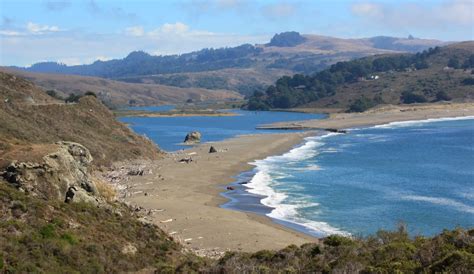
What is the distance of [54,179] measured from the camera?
3158 cm

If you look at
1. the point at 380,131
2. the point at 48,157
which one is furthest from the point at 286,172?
the point at 380,131

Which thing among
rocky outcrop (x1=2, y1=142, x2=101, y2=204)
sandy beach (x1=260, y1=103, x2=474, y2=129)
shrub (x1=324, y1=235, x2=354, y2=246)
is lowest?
sandy beach (x1=260, y1=103, x2=474, y2=129)

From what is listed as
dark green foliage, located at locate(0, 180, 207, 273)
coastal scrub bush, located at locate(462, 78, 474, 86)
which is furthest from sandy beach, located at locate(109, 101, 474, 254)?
coastal scrub bush, located at locate(462, 78, 474, 86)

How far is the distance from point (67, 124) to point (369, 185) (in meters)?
34.4

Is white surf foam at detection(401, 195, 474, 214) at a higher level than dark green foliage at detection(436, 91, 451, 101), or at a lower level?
lower

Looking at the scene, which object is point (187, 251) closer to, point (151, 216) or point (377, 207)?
point (151, 216)

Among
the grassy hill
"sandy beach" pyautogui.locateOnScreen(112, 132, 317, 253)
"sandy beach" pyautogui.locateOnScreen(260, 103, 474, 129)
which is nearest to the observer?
the grassy hill

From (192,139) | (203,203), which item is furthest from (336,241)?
(192,139)

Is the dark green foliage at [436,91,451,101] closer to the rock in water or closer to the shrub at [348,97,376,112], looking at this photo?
the shrub at [348,97,376,112]

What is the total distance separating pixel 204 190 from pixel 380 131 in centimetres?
7162

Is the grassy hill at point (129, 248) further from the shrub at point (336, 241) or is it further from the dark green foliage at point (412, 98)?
the dark green foliage at point (412, 98)

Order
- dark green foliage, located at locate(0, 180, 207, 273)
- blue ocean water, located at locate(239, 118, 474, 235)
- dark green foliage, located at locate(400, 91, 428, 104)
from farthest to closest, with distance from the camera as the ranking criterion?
dark green foliage, located at locate(400, 91, 428, 104)
blue ocean water, located at locate(239, 118, 474, 235)
dark green foliage, located at locate(0, 180, 207, 273)

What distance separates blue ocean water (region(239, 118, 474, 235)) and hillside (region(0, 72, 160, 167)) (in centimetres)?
1572

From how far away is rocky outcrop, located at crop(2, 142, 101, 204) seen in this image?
1198 inches
